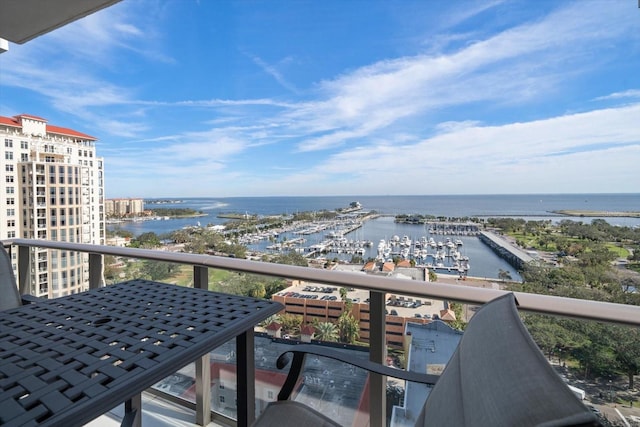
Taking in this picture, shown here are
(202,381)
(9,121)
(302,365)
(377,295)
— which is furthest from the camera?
(9,121)

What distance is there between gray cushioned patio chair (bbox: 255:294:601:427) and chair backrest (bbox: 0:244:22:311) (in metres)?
1.79

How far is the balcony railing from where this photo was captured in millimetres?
1253

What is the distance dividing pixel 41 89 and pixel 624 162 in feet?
60.2

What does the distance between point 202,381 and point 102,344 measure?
1.32 meters

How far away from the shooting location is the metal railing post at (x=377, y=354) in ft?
5.47

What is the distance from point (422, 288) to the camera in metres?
1.53

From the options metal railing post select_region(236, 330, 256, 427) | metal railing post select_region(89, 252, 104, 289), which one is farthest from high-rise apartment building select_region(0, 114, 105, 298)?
metal railing post select_region(236, 330, 256, 427)

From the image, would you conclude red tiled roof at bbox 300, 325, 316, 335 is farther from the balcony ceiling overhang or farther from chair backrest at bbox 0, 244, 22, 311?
the balcony ceiling overhang

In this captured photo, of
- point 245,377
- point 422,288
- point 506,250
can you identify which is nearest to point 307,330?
point 245,377

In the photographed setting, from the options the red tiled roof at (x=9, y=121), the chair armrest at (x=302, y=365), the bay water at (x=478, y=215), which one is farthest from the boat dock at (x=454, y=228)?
the red tiled roof at (x=9, y=121)

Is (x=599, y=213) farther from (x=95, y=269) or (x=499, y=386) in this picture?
(x=95, y=269)

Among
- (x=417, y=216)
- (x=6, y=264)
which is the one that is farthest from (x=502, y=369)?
(x=417, y=216)

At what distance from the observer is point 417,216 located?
571 centimetres

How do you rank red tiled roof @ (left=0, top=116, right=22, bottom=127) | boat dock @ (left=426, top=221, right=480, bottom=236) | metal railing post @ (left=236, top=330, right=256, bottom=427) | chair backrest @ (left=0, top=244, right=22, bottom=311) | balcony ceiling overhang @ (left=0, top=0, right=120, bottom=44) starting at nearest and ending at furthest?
1. metal railing post @ (left=236, top=330, right=256, bottom=427)
2. chair backrest @ (left=0, top=244, right=22, bottom=311)
3. balcony ceiling overhang @ (left=0, top=0, right=120, bottom=44)
4. boat dock @ (left=426, top=221, right=480, bottom=236)
5. red tiled roof @ (left=0, top=116, right=22, bottom=127)
